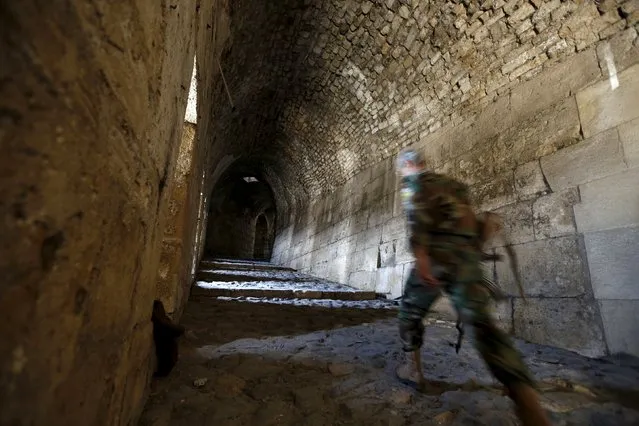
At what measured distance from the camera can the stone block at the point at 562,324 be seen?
2887 mm

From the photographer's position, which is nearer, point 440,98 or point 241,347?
point 241,347

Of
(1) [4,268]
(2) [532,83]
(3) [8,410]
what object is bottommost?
(3) [8,410]

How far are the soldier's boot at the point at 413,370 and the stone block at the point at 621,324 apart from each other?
6.11ft

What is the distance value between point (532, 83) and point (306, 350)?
163 inches

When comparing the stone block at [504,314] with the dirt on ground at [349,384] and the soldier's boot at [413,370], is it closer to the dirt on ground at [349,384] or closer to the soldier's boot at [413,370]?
the dirt on ground at [349,384]

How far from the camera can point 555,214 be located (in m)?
3.40

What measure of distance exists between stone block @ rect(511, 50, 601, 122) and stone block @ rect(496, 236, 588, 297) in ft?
5.47

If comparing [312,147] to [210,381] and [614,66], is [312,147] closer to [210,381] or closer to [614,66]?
[614,66]

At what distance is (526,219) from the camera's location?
3.66m

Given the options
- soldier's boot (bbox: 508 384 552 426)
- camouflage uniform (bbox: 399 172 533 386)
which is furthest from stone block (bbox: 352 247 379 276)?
soldier's boot (bbox: 508 384 552 426)

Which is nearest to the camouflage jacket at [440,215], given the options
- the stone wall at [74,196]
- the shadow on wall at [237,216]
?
the stone wall at [74,196]

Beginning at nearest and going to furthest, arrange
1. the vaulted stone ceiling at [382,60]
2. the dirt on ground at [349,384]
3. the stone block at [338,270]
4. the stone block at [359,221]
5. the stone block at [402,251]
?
1. the dirt on ground at [349,384]
2. the vaulted stone ceiling at [382,60]
3. the stone block at [402,251]
4. the stone block at [359,221]
5. the stone block at [338,270]

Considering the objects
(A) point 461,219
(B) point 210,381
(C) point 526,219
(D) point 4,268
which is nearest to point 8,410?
(D) point 4,268

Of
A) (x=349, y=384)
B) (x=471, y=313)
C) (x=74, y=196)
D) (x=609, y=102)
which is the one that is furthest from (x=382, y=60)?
(x=74, y=196)
